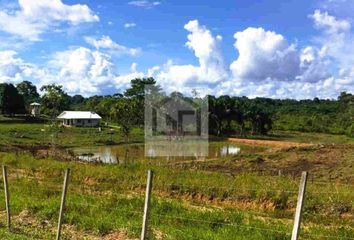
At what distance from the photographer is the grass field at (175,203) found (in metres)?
10.1

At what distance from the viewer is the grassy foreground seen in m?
10.1

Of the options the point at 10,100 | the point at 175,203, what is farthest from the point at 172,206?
the point at 10,100

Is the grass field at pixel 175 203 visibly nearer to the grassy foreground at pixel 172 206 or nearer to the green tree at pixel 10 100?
the grassy foreground at pixel 172 206

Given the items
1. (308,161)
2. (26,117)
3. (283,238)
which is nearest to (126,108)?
(26,117)

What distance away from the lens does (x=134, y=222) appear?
10.7 m

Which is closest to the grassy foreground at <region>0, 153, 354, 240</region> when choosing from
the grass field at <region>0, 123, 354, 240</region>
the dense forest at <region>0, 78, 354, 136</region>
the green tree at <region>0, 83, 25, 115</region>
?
the grass field at <region>0, 123, 354, 240</region>

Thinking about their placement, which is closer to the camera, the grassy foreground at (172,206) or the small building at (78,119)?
the grassy foreground at (172,206)

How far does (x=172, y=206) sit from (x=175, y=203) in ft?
2.82

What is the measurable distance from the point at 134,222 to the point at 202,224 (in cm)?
161

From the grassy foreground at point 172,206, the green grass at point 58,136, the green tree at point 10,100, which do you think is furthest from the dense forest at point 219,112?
the grassy foreground at point 172,206

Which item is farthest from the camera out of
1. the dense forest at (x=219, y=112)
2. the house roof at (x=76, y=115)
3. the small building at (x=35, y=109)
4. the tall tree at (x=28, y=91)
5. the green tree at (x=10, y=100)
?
the tall tree at (x=28, y=91)

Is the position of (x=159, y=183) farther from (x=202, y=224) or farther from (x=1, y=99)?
(x=1, y=99)

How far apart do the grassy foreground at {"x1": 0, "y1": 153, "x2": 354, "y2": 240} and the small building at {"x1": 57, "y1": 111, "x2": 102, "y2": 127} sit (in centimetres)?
5359

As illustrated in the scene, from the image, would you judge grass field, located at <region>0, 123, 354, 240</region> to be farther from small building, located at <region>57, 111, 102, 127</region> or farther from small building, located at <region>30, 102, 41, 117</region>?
small building, located at <region>30, 102, 41, 117</region>
